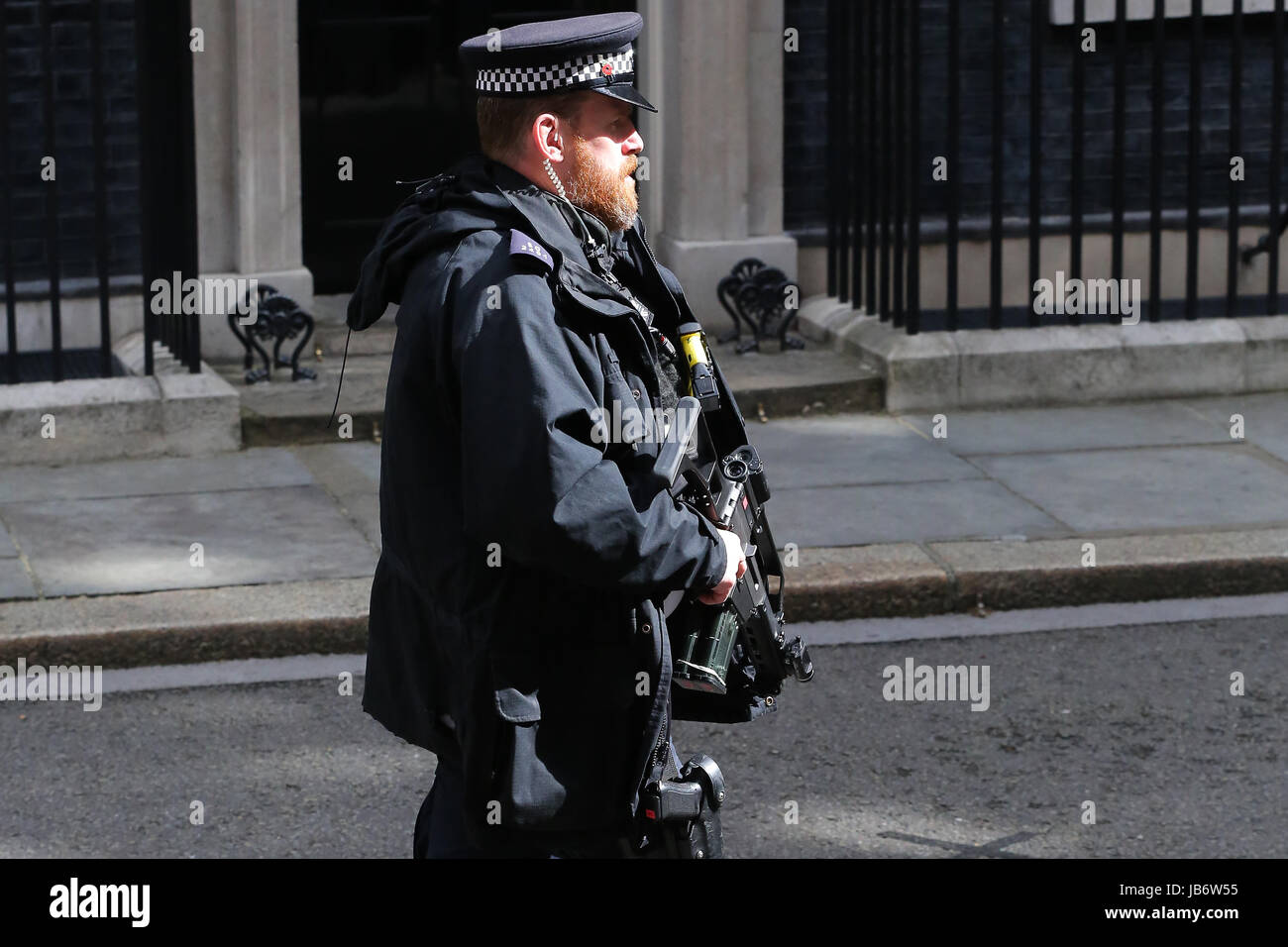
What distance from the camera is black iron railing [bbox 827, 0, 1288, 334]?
9.23 metres

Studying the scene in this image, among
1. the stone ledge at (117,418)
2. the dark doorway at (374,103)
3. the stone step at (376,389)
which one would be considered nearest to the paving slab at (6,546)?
the stone ledge at (117,418)

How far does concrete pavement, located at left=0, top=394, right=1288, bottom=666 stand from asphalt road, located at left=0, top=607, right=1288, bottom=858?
317mm

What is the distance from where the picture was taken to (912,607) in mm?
6902

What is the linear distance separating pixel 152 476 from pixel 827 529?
2.71 meters

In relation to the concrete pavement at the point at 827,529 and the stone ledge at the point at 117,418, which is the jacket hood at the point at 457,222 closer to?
the concrete pavement at the point at 827,529

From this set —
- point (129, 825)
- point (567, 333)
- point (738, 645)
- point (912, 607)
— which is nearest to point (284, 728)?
point (129, 825)

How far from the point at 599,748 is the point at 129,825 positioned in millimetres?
2301

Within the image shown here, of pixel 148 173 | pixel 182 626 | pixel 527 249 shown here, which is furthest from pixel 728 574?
pixel 148 173

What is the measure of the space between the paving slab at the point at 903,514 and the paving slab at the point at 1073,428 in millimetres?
680

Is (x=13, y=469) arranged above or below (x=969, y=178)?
below

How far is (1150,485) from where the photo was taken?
798 centimetres

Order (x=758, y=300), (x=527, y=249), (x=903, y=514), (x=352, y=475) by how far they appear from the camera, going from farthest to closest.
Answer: (x=758, y=300)
(x=352, y=475)
(x=903, y=514)
(x=527, y=249)

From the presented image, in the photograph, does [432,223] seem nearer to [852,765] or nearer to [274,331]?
[852,765]

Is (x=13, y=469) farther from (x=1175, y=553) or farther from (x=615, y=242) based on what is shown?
(x=615, y=242)
